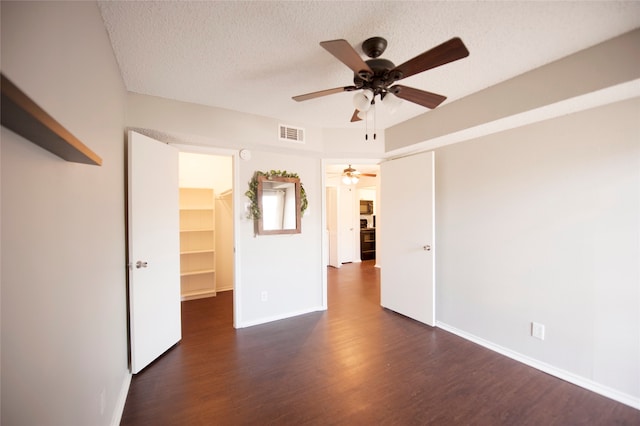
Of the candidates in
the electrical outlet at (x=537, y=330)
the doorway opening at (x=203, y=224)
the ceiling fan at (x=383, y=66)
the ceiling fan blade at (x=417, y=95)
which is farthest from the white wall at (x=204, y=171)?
the electrical outlet at (x=537, y=330)

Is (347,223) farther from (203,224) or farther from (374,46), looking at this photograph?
(374,46)

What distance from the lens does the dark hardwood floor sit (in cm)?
169

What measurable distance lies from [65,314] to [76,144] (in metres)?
0.65

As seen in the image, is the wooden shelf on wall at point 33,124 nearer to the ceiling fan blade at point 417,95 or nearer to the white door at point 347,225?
the ceiling fan blade at point 417,95

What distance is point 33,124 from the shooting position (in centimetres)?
65

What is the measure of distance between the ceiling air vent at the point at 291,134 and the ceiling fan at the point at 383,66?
1.25 m

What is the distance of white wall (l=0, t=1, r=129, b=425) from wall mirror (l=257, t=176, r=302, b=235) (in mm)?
1540

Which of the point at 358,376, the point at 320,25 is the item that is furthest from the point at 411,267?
the point at 320,25

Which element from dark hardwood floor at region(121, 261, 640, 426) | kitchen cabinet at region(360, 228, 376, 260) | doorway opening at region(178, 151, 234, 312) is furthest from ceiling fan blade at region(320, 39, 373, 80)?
kitchen cabinet at region(360, 228, 376, 260)

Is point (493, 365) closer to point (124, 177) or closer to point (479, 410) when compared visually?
point (479, 410)

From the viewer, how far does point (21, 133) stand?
0.70 meters

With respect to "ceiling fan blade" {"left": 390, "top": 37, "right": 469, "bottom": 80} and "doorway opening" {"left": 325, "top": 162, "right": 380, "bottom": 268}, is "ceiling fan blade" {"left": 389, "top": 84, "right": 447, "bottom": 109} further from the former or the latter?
"doorway opening" {"left": 325, "top": 162, "right": 380, "bottom": 268}

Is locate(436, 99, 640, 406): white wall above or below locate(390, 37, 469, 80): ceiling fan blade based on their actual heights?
below

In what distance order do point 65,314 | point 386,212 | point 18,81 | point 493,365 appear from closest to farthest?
point 18,81, point 65,314, point 493,365, point 386,212
